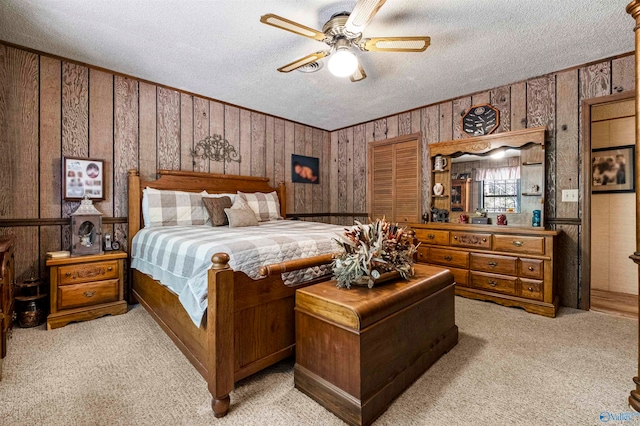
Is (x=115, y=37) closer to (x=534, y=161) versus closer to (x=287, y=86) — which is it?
(x=287, y=86)

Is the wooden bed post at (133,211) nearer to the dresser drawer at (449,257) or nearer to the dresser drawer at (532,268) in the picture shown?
the dresser drawer at (449,257)

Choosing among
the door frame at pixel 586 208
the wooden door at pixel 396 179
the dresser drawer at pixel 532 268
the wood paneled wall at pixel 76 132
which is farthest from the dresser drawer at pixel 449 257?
the wood paneled wall at pixel 76 132

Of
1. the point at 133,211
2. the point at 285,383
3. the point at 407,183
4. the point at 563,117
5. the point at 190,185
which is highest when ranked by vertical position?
the point at 563,117

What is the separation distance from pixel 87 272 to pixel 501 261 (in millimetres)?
4099

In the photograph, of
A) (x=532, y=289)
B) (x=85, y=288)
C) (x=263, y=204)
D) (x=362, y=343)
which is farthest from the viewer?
(x=263, y=204)

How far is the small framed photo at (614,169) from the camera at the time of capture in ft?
11.8

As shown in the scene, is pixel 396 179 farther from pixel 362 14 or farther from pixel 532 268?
pixel 362 14

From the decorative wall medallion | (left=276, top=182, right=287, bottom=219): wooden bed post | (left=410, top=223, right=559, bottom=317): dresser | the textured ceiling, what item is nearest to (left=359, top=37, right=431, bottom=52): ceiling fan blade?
the textured ceiling

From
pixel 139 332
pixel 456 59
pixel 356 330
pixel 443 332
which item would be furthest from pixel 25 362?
pixel 456 59

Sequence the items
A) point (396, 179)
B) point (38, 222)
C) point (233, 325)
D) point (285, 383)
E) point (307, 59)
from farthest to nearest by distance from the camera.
Result: point (396, 179) → point (38, 222) → point (307, 59) → point (285, 383) → point (233, 325)

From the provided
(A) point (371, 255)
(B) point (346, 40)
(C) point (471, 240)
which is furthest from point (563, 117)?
(A) point (371, 255)

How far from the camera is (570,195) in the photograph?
3.11 metres

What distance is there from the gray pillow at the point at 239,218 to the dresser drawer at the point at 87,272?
1.14m

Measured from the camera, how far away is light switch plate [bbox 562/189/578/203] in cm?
307
